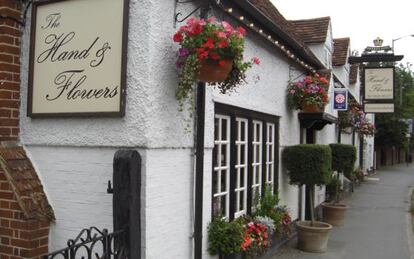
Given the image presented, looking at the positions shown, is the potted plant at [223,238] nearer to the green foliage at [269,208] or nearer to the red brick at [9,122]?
the green foliage at [269,208]

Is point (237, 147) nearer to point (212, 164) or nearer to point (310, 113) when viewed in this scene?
point (212, 164)

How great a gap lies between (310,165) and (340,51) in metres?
12.8

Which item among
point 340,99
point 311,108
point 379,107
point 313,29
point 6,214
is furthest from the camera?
point 379,107

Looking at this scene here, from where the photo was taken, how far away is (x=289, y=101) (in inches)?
327

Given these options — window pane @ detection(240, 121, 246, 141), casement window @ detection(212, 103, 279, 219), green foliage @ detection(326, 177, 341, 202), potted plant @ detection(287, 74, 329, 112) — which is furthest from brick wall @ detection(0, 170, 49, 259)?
green foliage @ detection(326, 177, 341, 202)

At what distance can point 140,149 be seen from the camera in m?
3.81

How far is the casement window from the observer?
564 centimetres

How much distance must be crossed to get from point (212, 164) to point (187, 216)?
33.7 inches

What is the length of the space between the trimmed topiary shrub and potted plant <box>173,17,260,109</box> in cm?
394

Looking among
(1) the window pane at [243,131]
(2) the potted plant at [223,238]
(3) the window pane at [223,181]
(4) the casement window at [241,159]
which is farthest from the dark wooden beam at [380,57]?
(2) the potted plant at [223,238]

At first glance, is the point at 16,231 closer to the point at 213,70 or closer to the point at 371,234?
the point at 213,70

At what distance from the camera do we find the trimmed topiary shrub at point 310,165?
7602mm

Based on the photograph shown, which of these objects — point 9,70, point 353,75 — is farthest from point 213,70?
point 353,75

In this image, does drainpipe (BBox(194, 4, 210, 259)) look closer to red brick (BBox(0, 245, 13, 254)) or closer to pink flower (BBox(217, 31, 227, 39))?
pink flower (BBox(217, 31, 227, 39))
